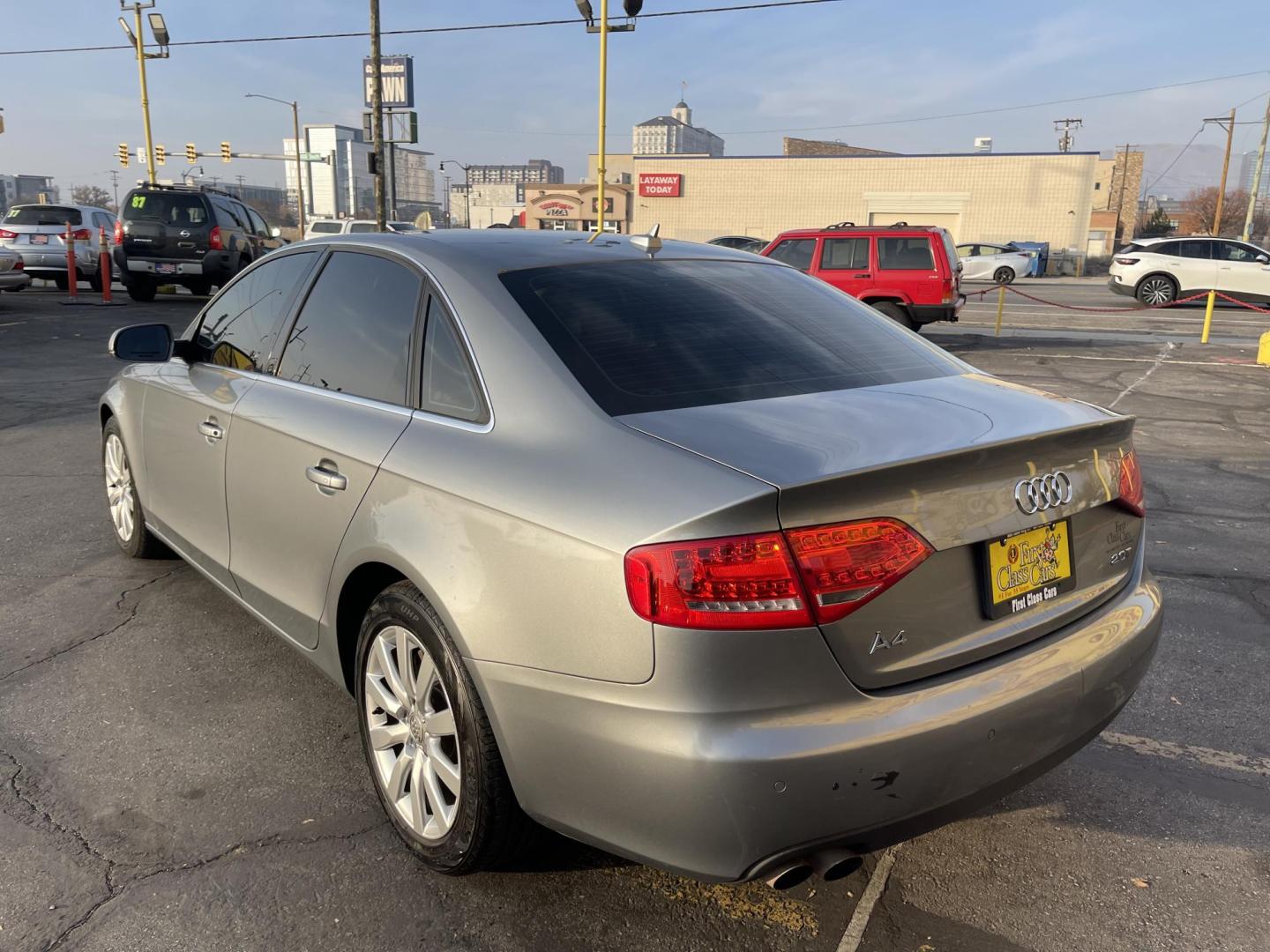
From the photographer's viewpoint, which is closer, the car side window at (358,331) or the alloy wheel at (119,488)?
the car side window at (358,331)

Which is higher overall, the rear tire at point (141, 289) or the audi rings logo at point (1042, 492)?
the audi rings logo at point (1042, 492)

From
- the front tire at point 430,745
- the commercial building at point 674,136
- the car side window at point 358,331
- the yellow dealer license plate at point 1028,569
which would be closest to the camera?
the yellow dealer license plate at point 1028,569

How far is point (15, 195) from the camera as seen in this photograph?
123 metres

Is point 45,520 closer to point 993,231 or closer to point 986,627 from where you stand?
point 986,627

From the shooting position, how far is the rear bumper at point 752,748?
1.85 m

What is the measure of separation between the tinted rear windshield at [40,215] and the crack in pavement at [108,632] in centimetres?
1818

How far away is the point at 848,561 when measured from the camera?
6.25 feet

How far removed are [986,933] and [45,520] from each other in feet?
17.2

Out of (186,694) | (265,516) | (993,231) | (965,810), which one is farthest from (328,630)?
(993,231)

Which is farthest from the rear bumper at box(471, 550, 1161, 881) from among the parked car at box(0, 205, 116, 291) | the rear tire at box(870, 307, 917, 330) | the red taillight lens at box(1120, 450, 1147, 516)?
the parked car at box(0, 205, 116, 291)

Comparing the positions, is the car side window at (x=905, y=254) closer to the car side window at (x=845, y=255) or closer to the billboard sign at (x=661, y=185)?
the car side window at (x=845, y=255)

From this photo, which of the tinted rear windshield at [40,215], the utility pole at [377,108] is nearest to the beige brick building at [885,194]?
the utility pole at [377,108]

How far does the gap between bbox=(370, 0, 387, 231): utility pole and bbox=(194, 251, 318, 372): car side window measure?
63.8ft

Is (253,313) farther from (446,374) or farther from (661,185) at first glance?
(661,185)
